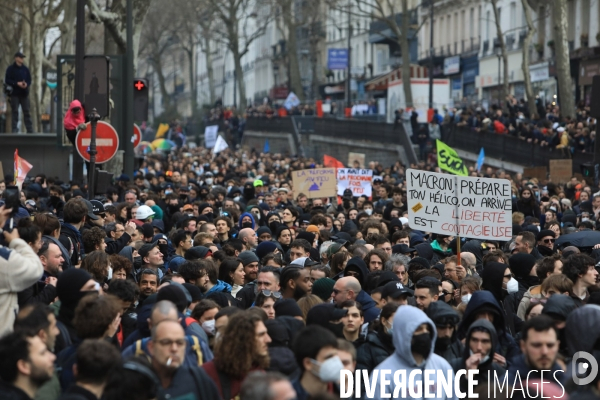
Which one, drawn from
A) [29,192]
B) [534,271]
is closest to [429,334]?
[534,271]

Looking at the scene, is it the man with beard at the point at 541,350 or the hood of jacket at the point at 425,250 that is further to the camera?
the hood of jacket at the point at 425,250

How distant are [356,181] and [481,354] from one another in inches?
637

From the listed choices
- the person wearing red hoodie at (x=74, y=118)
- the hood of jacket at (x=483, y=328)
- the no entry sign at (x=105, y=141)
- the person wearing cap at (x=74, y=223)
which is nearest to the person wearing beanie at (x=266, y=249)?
the person wearing cap at (x=74, y=223)

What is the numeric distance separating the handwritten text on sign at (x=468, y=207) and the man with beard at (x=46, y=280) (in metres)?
4.93

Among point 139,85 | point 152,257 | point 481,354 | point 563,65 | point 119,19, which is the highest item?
point 119,19

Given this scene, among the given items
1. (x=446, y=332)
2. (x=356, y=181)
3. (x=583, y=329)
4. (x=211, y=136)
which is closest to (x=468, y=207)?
(x=446, y=332)

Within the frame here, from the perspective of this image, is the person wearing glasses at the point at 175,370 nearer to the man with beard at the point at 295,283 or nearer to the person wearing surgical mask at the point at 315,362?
the person wearing surgical mask at the point at 315,362

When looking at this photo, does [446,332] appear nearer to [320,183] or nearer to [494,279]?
[494,279]

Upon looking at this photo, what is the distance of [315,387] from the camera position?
6160mm

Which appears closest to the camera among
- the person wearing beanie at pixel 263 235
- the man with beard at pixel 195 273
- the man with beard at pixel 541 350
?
the man with beard at pixel 541 350

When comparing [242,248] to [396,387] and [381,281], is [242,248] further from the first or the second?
[396,387]

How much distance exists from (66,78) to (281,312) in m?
14.5

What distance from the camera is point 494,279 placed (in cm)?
946

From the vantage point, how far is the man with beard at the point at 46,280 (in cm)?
809
